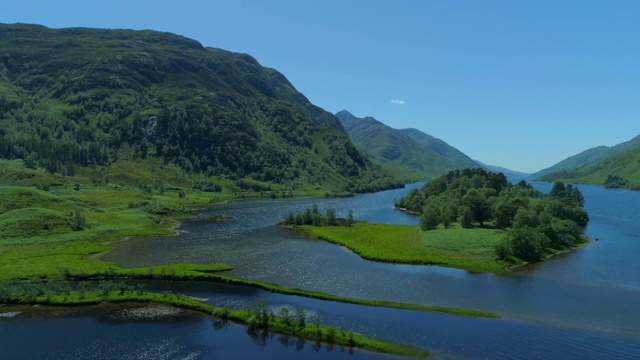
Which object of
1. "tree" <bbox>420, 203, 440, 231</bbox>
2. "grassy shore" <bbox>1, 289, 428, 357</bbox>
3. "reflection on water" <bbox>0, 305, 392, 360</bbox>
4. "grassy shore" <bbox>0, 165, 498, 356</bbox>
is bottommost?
"reflection on water" <bbox>0, 305, 392, 360</bbox>

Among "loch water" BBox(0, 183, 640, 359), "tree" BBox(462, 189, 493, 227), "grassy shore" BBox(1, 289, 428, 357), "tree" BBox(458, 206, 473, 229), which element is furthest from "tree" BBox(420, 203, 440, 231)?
"grassy shore" BBox(1, 289, 428, 357)

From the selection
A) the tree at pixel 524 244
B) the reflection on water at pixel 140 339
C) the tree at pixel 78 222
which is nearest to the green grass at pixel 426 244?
the tree at pixel 524 244

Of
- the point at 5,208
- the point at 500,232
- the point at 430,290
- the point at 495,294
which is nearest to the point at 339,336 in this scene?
the point at 430,290

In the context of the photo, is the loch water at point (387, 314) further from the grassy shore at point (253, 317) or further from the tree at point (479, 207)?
the tree at point (479, 207)

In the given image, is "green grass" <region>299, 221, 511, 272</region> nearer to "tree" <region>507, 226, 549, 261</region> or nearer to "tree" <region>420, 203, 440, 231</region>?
"tree" <region>420, 203, 440, 231</region>

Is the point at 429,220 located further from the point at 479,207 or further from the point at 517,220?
the point at 517,220

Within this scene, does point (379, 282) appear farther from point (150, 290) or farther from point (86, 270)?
point (86, 270)

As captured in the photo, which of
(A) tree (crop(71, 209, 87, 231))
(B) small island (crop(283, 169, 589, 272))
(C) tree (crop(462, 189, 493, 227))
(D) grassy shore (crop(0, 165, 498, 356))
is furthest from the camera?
(C) tree (crop(462, 189, 493, 227))

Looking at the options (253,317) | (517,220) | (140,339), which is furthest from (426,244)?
(140,339)
